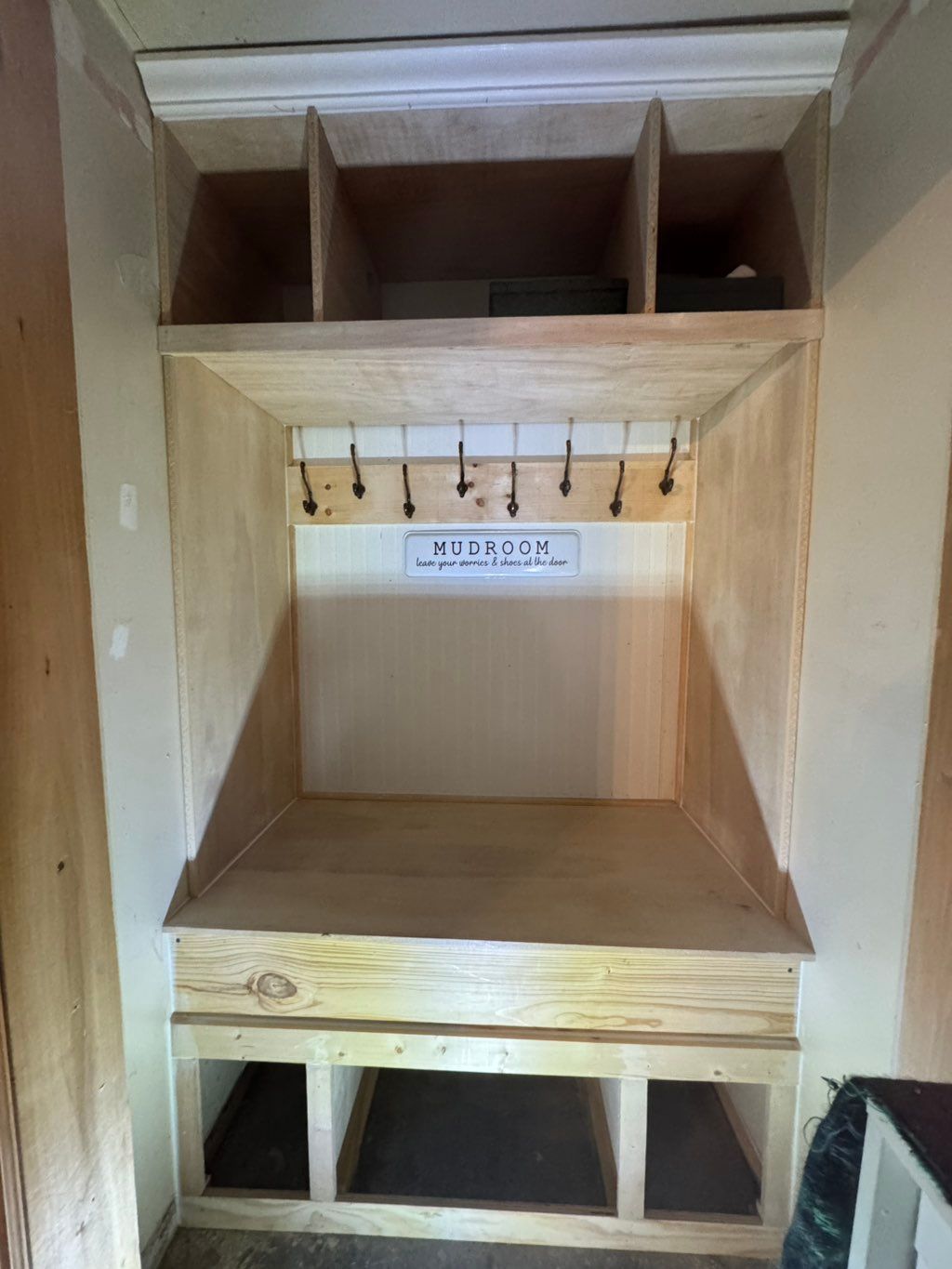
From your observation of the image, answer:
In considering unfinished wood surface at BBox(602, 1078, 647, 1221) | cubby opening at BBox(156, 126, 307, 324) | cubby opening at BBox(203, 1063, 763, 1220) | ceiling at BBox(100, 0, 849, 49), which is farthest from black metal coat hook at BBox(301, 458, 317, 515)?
unfinished wood surface at BBox(602, 1078, 647, 1221)

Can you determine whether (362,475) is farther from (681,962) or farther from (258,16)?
(681,962)

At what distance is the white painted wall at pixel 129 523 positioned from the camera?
0.70m

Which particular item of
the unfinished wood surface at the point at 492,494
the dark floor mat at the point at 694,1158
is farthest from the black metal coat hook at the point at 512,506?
the dark floor mat at the point at 694,1158

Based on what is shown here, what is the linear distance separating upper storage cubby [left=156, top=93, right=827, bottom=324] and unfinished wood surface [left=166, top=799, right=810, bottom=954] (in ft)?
3.15

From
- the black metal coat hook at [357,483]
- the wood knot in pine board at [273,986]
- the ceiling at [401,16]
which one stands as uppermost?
the ceiling at [401,16]

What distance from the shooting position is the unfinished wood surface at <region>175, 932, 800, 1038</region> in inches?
32.8

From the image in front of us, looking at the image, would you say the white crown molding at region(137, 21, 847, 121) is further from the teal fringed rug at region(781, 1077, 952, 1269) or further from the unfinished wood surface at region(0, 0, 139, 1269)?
the teal fringed rug at region(781, 1077, 952, 1269)

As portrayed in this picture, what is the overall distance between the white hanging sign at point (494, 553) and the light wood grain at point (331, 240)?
50 cm

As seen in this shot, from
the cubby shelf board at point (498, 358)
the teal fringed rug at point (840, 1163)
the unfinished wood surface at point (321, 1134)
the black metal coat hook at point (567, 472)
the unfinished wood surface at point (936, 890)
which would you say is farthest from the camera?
the black metal coat hook at point (567, 472)

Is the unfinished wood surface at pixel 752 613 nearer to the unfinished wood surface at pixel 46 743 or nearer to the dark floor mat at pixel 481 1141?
the dark floor mat at pixel 481 1141

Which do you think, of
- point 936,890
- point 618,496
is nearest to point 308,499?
point 618,496

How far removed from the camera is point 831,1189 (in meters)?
0.48

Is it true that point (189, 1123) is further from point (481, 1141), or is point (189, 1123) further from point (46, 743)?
point (46, 743)

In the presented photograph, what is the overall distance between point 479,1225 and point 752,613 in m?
1.17
